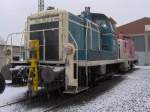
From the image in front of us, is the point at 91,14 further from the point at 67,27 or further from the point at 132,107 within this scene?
the point at 132,107

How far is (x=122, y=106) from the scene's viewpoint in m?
8.22

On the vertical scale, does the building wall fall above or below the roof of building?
below

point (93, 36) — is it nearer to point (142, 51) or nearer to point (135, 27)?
point (142, 51)

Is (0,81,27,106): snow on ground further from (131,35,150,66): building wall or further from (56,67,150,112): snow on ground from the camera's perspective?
(131,35,150,66): building wall

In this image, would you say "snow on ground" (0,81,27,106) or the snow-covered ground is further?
"snow on ground" (0,81,27,106)

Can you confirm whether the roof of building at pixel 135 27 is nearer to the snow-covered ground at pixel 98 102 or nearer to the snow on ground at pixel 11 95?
the snow-covered ground at pixel 98 102

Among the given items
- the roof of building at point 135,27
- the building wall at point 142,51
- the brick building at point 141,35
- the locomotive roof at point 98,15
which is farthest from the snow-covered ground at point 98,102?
the roof of building at point 135,27

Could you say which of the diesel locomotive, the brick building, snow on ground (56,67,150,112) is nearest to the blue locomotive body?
the diesel locomotive

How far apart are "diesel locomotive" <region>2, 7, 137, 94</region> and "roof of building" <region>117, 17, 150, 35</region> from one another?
3176 cm

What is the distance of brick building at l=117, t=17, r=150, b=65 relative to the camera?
41250mm

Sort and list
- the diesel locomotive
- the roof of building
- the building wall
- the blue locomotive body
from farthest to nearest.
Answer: the roof of building < the building wall < the blue locomotive body < the diesel locomotive

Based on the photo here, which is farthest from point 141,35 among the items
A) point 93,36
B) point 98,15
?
point 93,36

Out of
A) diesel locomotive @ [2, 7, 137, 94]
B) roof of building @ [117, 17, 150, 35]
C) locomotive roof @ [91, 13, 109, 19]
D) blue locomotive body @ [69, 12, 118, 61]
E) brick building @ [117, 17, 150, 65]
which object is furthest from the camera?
roof of building @ [117, 17, 150, 35]

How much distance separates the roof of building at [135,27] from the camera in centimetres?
4319
